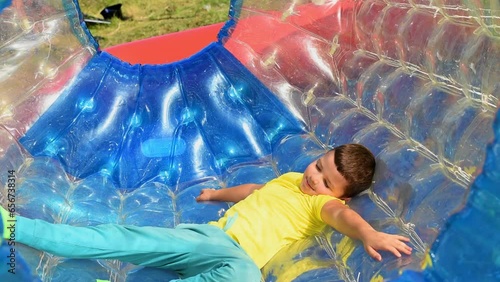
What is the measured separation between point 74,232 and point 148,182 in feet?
2.14

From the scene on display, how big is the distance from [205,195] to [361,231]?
65 cm

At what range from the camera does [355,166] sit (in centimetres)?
187

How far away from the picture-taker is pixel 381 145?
Answer: 1.99 m

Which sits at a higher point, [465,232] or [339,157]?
[465,232]

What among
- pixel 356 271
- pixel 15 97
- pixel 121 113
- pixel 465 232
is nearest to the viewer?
pixel 465 232

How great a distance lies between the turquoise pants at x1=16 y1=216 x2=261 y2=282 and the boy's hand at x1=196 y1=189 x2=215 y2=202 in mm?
318

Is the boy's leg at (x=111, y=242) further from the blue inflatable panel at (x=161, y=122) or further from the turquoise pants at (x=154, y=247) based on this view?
the blue inflatable panel at (x=161, y=122)

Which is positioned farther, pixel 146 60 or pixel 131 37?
pixel 131 37

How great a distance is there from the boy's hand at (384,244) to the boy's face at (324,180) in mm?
294

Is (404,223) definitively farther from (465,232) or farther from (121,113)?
(121,113)

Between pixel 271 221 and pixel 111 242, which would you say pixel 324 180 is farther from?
pixel 111 242

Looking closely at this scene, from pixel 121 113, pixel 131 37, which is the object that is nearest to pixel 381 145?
pixel 121 113

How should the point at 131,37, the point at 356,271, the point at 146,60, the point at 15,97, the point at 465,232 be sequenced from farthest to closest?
1. the point at 131,37
2. the point at 146,60
3. the point at 15,97
4. the point at 356,271
5. the point at 465,232

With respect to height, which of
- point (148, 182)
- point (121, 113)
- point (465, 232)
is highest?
point (465, 232)
